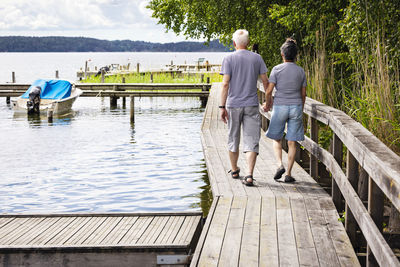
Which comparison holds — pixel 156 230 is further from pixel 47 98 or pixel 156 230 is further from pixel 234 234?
pixel 47 98

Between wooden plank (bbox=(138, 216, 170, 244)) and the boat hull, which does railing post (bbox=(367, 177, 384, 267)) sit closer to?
wooden plank (bbox=(138, 216, 170, 244))

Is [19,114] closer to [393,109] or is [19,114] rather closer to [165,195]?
[165,195]

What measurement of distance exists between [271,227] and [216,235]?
54 centimetres

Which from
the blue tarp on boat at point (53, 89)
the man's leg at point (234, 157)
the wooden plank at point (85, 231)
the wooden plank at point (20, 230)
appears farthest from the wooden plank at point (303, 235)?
the blue tarp on boat at point (53, 89)

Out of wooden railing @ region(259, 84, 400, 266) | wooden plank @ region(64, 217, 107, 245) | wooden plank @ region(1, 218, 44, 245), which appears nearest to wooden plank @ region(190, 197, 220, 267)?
wooden railing @ region(259, 84, 400, 266)

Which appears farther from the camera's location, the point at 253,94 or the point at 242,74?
the point at 253,94

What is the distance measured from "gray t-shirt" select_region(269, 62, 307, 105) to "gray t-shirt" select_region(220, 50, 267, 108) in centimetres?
18

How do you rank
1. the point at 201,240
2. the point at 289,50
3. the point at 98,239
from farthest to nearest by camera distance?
the point at 289,50 → the point at 98,239 → the point at 201,240

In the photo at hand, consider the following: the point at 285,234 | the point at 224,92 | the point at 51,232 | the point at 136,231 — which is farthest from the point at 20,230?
the point at 285,234

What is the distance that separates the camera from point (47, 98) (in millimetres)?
27750

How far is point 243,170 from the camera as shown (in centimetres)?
735

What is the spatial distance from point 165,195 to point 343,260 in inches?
285

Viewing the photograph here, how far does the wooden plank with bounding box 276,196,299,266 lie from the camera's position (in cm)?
412

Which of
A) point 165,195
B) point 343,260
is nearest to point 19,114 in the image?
point 165,195
